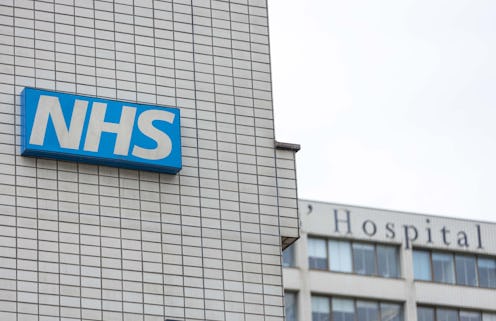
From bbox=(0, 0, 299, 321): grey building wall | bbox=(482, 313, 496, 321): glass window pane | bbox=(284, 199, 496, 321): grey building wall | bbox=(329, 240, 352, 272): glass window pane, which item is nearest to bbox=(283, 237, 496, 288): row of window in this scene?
bbox=(329, 240, 352, 272): glass window pane

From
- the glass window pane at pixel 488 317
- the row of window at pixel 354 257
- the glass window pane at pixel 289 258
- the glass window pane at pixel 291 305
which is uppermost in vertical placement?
the row of window at pixel 354 257

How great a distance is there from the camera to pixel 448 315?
78.2 m

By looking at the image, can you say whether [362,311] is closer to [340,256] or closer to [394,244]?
[340,256]

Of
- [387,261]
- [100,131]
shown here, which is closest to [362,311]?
[387,261]

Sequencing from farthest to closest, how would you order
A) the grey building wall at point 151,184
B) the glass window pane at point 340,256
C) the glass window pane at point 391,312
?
the glass window pane at point 391,312
the glass window pane at point 340,256
the grey building wall at point 151,184

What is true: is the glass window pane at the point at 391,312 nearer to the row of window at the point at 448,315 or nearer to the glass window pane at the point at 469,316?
the row of window at the point at 448,315

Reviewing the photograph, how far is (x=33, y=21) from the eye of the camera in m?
32.7

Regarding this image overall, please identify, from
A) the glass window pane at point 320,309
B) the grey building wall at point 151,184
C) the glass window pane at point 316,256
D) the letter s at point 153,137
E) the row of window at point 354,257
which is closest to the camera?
the grey building wall at point 151,184

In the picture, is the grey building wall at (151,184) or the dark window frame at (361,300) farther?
the dark window frame at (361,300)

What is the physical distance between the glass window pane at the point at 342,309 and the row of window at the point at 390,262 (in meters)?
1.35

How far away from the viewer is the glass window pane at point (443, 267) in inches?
3093

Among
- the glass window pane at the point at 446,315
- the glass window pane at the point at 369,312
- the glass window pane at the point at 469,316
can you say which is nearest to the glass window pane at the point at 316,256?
the glass window pane at the point at 369,312

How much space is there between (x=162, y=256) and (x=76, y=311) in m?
2.07

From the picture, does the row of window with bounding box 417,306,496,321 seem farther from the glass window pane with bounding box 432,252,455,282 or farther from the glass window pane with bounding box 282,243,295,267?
the glass window pane with bounding box 282,243,295,267
